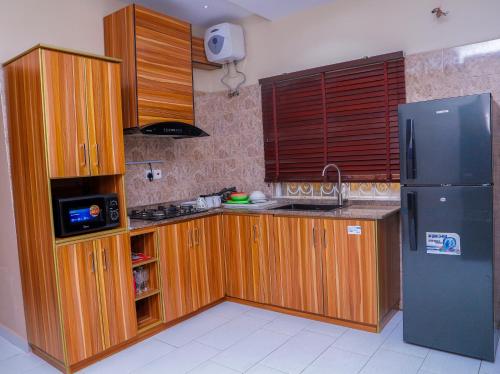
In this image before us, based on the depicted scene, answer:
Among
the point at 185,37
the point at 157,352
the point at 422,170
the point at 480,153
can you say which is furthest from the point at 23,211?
the point at 480,153

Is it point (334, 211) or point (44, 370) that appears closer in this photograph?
point (44, 370)

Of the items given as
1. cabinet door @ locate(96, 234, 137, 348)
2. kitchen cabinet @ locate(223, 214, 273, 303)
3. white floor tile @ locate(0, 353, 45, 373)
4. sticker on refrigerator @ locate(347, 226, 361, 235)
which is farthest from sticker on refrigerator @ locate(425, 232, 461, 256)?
white floor tile @ locate(0, 353, 45, 373)

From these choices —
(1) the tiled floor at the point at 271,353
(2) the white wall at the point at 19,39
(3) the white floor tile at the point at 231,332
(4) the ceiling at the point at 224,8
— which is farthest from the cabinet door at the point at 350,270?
(2) the white wall at the point at 19,39

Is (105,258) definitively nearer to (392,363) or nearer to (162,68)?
(162,68)

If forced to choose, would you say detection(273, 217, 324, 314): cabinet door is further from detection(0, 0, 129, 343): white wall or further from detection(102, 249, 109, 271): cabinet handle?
detection(0, 0, 129, 343): white wall

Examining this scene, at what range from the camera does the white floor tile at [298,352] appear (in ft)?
8.11

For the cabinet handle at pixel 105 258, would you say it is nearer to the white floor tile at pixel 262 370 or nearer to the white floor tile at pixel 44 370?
the white floor tile at pixel 44 370

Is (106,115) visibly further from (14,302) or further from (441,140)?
(441,140)

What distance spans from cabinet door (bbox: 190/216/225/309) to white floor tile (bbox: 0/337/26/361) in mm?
1298

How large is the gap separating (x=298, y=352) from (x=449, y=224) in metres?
1.27

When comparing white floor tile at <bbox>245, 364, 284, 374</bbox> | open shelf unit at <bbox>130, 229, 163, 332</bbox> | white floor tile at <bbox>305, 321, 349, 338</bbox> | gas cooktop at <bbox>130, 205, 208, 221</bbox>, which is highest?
gas cooktop at <bbox>130, 205, 208, 221</bbox>

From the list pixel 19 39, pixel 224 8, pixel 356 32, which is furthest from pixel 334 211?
pixel 19 39

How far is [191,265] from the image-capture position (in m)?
3.24

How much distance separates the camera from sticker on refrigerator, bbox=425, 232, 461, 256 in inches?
94.9
